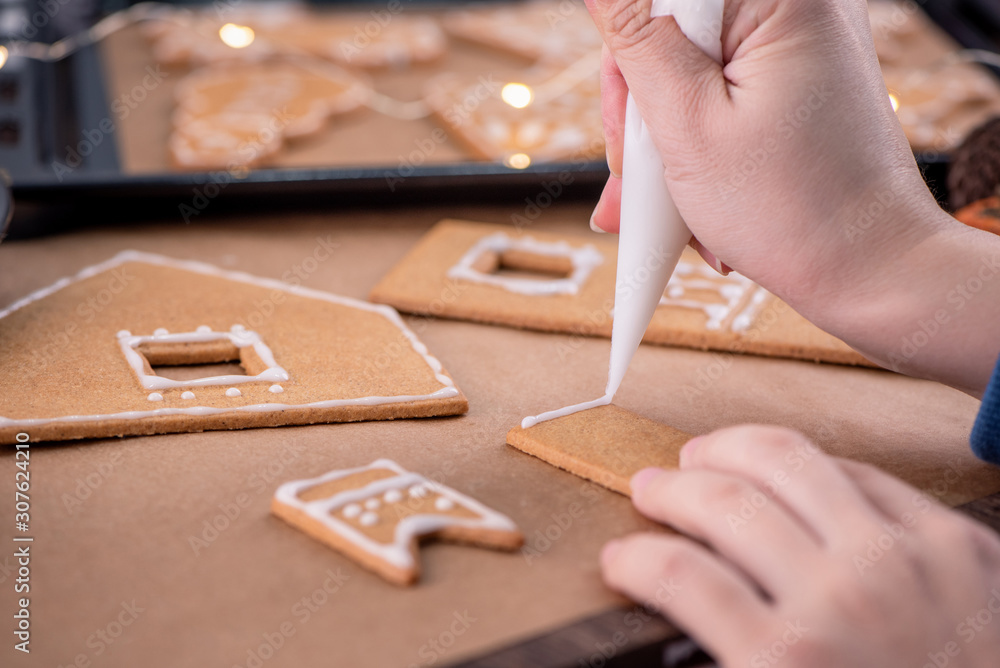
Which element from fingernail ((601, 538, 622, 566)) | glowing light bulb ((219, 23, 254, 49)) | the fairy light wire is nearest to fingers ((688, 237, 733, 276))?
fingernail ((601, 538, 622, 566))

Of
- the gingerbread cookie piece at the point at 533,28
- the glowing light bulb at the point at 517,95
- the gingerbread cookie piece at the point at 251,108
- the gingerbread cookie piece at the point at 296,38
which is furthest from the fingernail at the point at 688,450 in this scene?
the gingerbread cookie piece at the point at 296,38

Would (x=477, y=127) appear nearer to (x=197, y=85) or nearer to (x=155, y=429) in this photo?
(x=197, y=85)

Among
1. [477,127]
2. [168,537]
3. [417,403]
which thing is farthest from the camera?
[477,127]

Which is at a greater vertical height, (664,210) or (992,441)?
(664,210)

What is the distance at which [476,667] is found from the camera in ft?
2.15

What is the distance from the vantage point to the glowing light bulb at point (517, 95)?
2164 millimetres

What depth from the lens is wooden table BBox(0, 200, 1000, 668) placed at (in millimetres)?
698

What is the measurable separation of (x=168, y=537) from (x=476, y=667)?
1.07ft

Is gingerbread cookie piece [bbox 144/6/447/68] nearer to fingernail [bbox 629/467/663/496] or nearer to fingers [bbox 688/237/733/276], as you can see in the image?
fingers [bbox 688/237/733/276]

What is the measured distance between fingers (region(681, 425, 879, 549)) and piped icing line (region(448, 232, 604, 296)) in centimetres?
55

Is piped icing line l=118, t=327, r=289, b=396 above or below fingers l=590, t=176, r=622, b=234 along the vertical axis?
below

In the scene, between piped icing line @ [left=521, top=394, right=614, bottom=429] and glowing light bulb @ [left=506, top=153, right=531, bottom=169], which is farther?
glowing light bulb @ [left=506, top=153, right=531, bottom=169]

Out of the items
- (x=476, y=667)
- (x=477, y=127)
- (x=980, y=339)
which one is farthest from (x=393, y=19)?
(x=476, y=667)

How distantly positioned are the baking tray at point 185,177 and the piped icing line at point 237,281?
171 mm
